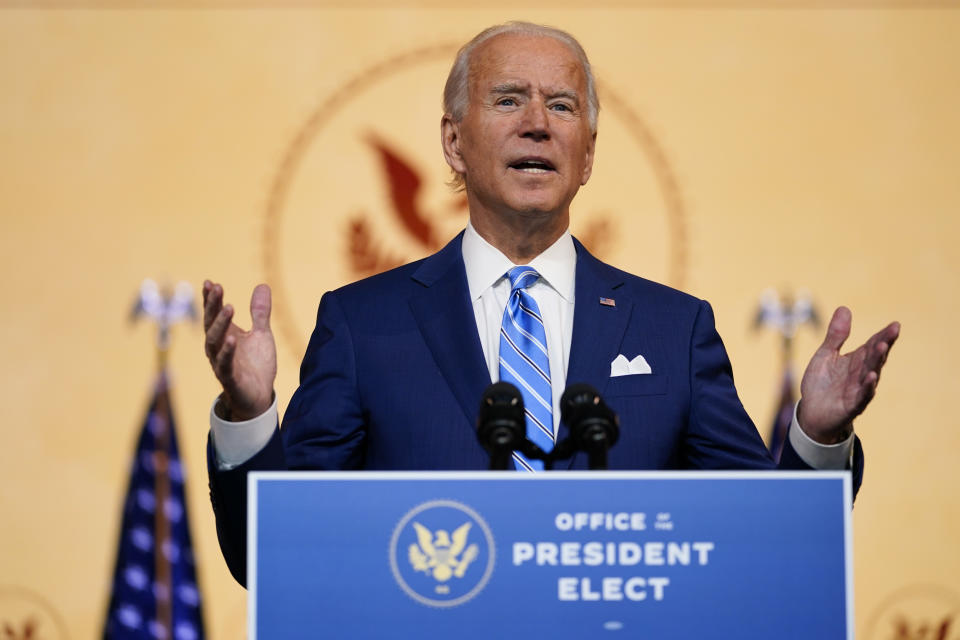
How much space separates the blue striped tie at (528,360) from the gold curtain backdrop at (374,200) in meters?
2.05

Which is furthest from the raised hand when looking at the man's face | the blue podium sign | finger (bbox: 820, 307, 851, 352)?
the man's face

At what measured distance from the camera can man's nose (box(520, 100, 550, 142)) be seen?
6.64 ft

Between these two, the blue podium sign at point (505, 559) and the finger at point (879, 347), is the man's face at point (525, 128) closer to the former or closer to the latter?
the finger at point (879, 347)

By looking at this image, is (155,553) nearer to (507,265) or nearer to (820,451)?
(507,265)

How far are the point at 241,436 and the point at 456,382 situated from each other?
412mm

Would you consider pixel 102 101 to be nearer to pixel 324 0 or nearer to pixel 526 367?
pixel 324 0

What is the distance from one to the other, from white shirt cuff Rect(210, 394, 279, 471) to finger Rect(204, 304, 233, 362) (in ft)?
0.37

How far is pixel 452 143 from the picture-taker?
2.25 meters

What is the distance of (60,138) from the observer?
4.05 meters

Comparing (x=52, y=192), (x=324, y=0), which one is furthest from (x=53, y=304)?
(x=324, y=0)

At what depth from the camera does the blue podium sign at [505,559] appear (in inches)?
48.3

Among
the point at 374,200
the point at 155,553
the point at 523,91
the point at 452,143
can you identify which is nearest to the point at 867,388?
the point at 523,91

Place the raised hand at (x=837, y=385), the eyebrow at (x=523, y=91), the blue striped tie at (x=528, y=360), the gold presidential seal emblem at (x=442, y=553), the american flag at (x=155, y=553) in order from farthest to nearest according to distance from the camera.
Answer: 1. the american flag at (x=155, y=553)
2. the eyebrow at (x=523, y=91)
3. the blue striped tie at (x=528, y=360)
4. the raised hand at (x=837, y=385)
5. the gold presidential seal emblem at (x=442, y=553)

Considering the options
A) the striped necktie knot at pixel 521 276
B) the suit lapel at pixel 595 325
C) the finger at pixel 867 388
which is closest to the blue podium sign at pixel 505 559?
the finger at pixel 867 388
